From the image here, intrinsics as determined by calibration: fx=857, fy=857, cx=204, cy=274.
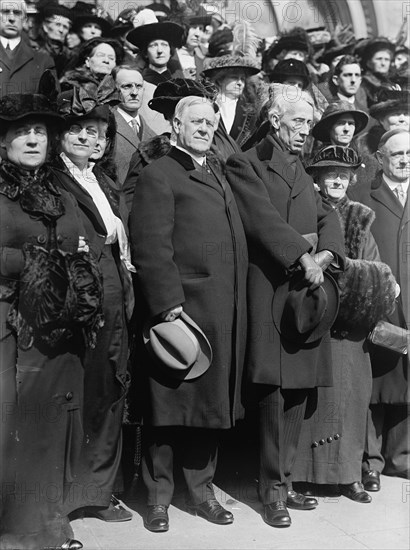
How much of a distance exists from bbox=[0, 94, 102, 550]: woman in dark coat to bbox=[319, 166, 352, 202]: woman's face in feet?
5.73

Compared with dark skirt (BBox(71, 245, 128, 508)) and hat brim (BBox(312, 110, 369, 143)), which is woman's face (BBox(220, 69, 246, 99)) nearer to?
hat brim (BBox(312, 110, 369, 143))

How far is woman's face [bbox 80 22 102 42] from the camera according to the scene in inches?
273

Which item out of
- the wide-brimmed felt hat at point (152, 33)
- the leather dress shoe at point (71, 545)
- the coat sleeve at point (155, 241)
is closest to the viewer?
the leather dress shoe at point (71, 545)

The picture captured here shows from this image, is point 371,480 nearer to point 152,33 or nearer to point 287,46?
point 152,33

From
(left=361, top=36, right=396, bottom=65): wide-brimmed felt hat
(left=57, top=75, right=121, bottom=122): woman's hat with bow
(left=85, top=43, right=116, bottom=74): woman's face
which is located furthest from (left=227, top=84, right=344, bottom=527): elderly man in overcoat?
(left=361, top=36, right=396, bottom=65): wide-brimmed felt hat

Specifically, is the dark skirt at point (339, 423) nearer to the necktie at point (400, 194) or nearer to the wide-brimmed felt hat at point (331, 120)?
the necktie at point (400, 194)

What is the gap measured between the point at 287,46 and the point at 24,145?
4.15m

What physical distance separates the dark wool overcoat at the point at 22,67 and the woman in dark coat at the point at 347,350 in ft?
7.23

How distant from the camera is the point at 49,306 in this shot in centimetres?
383

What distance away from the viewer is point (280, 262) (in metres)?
4.49

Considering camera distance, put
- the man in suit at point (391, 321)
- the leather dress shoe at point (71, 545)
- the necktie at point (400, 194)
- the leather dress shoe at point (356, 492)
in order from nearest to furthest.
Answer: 1. the leather dress shoe at point (71, 545)
2. the leather dress shoe at point (356, 492)
3. the man in suit at point (391, 321)
4. the necktie at point (400, 194)


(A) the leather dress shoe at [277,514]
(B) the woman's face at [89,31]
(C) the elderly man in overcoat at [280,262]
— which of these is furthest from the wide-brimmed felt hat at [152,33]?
(A) the leather dress shoe at [277,514]

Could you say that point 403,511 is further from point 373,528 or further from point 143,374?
point 143,374

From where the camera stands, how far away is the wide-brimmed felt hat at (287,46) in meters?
7.59
